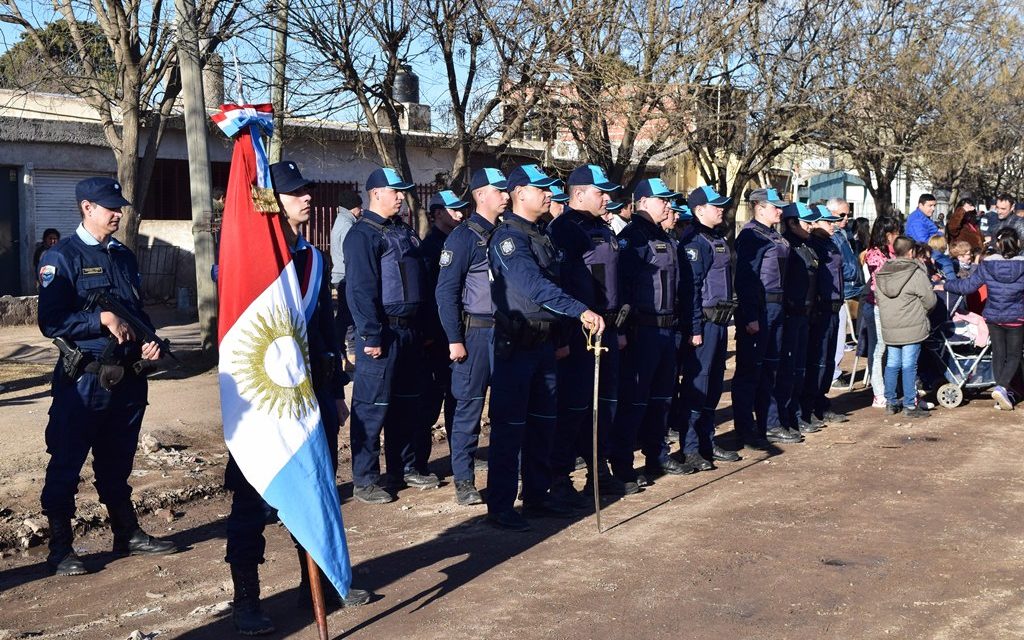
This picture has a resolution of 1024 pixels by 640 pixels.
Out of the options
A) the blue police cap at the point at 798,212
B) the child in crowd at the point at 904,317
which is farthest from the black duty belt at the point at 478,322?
the child in crowd at the point at 904,317

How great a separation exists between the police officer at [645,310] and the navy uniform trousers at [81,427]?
3.32 metres

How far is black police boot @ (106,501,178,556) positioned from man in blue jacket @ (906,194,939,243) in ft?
39.8

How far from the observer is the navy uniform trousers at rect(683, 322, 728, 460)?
872 cm

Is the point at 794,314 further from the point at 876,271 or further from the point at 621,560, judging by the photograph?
the point at 621,560

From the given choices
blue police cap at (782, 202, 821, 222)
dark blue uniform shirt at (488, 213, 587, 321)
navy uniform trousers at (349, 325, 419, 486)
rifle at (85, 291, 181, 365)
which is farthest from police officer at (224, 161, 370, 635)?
blue police cap at (782, 202, 821, 222)

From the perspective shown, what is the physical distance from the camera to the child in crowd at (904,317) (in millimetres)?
11211

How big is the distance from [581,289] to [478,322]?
2.68ft

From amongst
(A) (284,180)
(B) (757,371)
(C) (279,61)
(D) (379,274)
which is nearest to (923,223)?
(B) (757,371)

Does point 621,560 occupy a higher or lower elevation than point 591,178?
lower

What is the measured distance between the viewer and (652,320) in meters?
8.09

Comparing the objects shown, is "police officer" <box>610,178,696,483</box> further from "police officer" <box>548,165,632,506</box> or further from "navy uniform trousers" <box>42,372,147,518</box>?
"navy uniform trousers" <box>42,372,147,518</box>

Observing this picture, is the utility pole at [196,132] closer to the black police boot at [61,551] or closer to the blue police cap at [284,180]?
the black police boot at [61,551]

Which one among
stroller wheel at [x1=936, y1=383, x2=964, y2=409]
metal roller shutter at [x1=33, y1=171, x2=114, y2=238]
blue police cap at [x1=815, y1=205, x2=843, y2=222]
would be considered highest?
metal roller shutter at [x1=33, y1=171, x2=114, y2=238]

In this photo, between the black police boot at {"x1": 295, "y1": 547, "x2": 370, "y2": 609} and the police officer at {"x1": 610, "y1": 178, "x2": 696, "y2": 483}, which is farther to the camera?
the police officer at {"x1": 610, "y1": 178, "x2": 696, "y2": 483}
